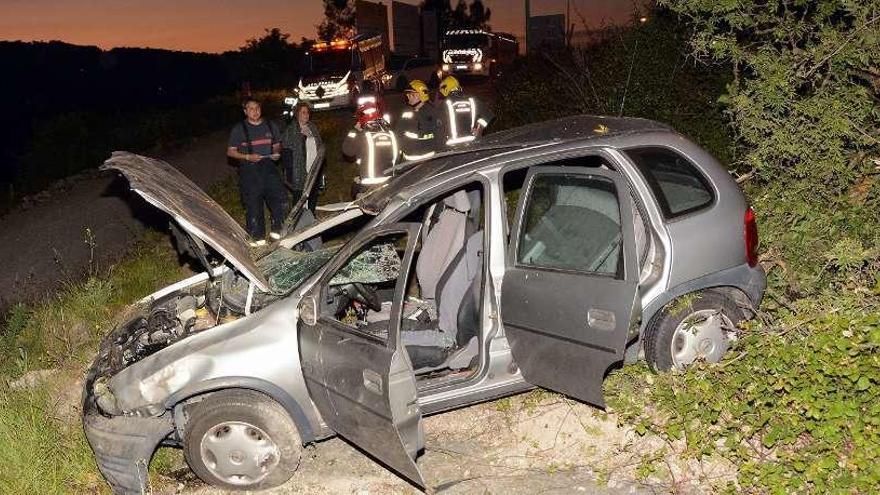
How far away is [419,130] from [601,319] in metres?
5.26

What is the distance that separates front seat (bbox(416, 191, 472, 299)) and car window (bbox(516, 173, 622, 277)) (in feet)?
1.81

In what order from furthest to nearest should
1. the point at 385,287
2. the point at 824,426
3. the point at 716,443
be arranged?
the point at 385,287, the point at 716,443, the point at 824,426

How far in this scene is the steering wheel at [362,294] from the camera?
4.71 m

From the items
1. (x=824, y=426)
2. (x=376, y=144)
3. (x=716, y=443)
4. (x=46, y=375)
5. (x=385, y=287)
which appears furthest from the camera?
(x=376, y=144)

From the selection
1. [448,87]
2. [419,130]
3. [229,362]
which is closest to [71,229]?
[419,130]

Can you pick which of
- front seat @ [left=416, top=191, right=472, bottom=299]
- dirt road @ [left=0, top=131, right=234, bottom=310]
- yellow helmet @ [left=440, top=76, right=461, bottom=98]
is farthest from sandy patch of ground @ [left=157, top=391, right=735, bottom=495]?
yellow helmet @ [left=440, top=76, right=461, bottom=98]

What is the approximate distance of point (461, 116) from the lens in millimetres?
8719

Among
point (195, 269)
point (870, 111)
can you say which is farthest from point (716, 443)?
point (195, 269)

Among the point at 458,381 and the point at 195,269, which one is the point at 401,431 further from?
the point at 195,269

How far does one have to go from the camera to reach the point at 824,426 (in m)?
3.45

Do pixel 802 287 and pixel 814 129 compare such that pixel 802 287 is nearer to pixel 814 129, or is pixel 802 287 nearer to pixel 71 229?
pixel 814 129

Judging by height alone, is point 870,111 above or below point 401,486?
above

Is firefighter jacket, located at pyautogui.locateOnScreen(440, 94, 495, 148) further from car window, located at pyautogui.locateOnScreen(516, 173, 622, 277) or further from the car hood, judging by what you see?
car window, located at pyautogui.locateOnScreen(516, 173, 622, 277)

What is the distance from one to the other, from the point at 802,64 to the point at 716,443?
3290mm
